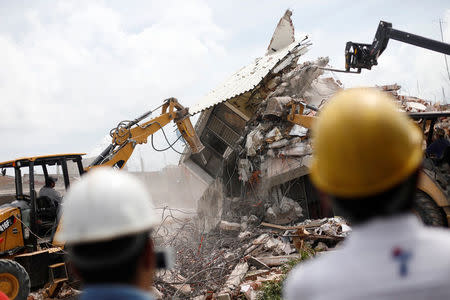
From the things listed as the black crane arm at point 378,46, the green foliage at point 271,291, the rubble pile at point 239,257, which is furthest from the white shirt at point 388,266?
the black crane arm at point 378,46

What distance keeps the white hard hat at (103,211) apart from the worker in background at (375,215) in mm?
528

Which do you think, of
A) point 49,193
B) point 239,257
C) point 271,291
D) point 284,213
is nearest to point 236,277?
point 239,257

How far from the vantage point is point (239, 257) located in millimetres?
8070

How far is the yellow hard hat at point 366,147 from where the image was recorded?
3.46 ft

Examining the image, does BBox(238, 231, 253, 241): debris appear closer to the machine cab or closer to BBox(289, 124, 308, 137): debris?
BBox(289, 124, 308, 137): debris

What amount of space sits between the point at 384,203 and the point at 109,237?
2.57 ft

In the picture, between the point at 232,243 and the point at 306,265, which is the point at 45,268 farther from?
the point at 306,265

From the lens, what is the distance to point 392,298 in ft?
3.32

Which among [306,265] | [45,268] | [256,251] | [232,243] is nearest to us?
[306,265]

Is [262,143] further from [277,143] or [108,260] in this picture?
[108,260]

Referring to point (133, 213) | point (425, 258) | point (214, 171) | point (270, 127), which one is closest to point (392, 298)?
point (425, 258)

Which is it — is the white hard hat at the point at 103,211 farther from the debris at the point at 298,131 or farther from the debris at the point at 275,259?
the debris at the point at 298,131

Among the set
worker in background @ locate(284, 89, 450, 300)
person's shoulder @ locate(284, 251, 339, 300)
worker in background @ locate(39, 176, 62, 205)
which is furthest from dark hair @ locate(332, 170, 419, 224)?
worker in background @ locate(39, 176, 62, 205)

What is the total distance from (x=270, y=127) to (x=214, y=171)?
4.02 meters
